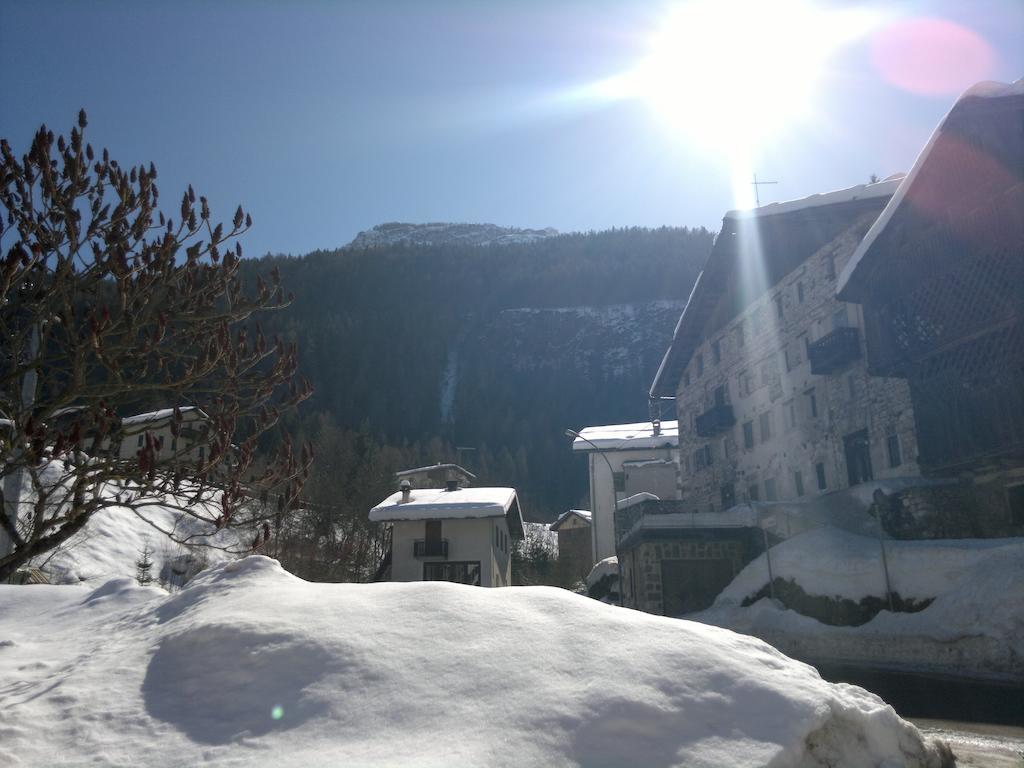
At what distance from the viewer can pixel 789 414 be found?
1169 inches

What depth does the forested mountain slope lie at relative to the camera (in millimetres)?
99100

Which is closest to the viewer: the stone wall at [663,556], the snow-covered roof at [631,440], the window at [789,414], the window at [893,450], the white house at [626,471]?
the window at [893,450]

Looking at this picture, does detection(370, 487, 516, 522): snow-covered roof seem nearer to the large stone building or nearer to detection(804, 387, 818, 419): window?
the large stone building

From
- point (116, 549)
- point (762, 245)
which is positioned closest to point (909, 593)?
point (762, 245)

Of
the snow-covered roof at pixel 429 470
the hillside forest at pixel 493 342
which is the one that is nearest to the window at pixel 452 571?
the snow-covered roof at pixel 429 470

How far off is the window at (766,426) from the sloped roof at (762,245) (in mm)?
4920

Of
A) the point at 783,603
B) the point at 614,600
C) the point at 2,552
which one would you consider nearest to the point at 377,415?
the point at 614,600

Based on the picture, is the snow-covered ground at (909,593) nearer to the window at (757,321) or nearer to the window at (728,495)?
the window at (728,495)

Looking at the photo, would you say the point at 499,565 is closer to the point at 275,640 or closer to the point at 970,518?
the point at 970,518

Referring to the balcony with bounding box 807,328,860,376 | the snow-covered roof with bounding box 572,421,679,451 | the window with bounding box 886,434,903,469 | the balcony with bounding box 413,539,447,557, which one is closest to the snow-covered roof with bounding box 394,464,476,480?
the snow-covered roof with bounding box 572,421,679,451

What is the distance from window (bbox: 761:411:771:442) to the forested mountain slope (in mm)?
46484

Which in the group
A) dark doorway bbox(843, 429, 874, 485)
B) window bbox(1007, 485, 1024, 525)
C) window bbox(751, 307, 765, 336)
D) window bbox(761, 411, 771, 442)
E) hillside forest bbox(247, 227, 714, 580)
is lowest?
window bbox(1007, 485, 1024, 525)

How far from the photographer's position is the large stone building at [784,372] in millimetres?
25359

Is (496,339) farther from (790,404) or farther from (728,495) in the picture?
(790,404)
